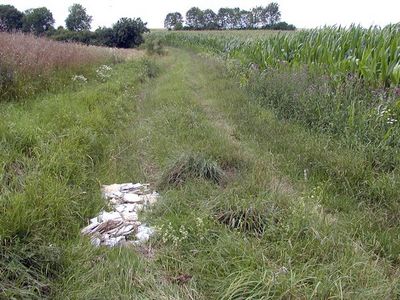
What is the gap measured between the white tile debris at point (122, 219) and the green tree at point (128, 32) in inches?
1563

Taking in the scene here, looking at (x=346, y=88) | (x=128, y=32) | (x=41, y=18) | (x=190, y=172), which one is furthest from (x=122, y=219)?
(x=128, y=32)

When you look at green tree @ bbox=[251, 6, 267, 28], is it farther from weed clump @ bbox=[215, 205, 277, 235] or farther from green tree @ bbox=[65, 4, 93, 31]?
weed clump @ bbox=[215, 205, 277, 235]

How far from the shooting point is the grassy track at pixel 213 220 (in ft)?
7.47

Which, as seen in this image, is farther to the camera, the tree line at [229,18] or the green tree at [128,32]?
the tree line at [229,18]

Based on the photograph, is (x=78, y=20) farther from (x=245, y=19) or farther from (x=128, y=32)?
(x=245, y=19)

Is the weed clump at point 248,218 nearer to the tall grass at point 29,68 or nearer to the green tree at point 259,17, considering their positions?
the tall grass at point 29,68

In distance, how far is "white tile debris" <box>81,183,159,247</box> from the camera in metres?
2.89

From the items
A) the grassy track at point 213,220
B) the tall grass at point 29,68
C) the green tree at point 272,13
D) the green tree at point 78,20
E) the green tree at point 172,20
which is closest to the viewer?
the grassy track at point 213,220

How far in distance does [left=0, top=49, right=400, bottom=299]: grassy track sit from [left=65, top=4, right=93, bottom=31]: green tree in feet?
162

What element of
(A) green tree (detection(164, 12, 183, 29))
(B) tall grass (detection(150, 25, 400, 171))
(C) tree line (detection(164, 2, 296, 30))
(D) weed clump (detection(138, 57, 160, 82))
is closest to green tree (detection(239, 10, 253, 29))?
(C) tree line (detection(164, 2, 296, 30))

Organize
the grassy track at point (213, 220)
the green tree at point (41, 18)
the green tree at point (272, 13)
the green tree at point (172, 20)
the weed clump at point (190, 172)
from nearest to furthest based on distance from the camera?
1. the grassy track at point (213, 220)
2. the weed clump at point (190, 172)
3. the green tree at point (41, 18)
4. the green tree at point (272, 13)
5. the green tree at point (172, 20)

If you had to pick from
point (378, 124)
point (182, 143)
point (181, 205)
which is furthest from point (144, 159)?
point (378, 124)

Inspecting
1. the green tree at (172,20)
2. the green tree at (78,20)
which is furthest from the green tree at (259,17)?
the green tree at (78,20)

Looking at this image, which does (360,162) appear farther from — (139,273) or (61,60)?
(61,60)
